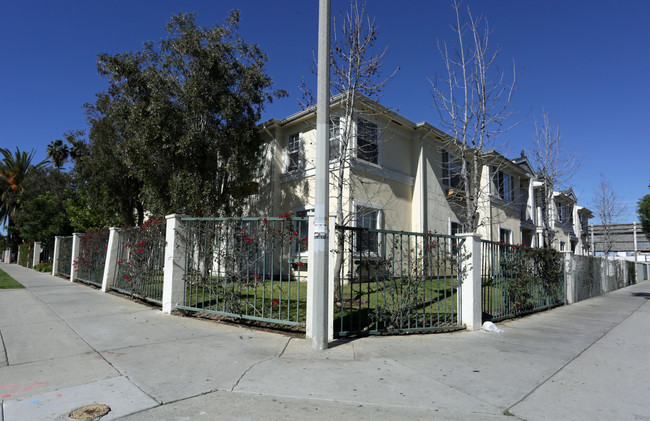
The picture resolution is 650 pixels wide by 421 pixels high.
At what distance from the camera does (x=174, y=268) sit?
7.64m

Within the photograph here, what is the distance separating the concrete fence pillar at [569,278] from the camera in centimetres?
1283

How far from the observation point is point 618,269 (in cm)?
2359

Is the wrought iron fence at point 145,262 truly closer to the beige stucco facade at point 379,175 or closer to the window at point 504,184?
the beige stucco facade at point 379,175

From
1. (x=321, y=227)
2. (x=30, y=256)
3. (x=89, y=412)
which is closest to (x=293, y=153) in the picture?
(x=321, y=227)

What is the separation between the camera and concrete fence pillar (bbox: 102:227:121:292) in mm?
11031

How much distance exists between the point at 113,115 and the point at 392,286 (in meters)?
12.1

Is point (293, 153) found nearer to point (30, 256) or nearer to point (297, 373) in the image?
point (297, 373)

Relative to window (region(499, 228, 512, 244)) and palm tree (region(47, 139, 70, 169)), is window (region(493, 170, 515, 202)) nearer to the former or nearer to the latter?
window (region(499, 228, 512, 244))

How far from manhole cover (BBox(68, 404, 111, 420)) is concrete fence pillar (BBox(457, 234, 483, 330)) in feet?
20.3

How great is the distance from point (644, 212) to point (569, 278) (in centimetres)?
3238

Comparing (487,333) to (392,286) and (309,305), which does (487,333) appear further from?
(309,305)

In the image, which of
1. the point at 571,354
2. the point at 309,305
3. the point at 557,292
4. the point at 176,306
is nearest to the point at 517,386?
the point at 571,354

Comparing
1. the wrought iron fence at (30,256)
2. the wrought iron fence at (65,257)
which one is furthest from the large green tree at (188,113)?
the wrought iron fence at (30,256)

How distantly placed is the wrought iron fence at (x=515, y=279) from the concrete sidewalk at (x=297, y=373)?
1409 millimetres
